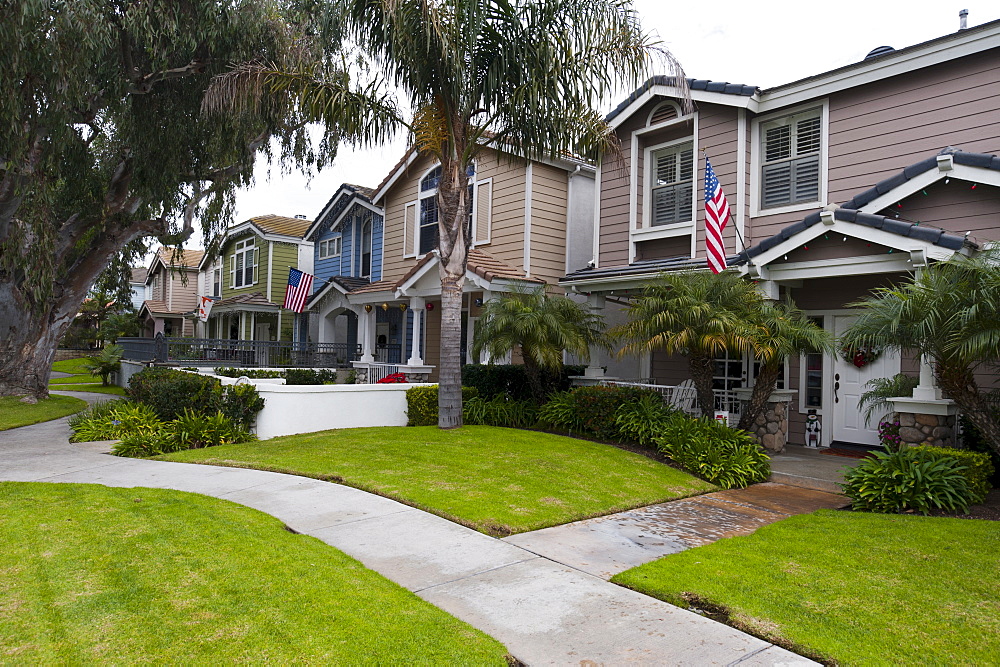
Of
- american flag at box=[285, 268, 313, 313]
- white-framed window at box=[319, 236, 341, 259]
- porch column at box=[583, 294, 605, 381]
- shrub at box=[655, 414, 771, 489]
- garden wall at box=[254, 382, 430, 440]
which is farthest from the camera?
white-framed window at box=[319, 236, 341, 259]

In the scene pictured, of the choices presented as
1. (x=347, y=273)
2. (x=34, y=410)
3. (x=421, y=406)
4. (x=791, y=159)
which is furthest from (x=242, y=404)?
(x=347, y=273)

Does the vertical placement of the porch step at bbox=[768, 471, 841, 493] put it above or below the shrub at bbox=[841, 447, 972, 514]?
below

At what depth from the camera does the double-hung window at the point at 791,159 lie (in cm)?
1170

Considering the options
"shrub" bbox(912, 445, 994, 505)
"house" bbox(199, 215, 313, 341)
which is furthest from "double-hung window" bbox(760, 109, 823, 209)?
"house" bbox(199, 215, 313, 341)

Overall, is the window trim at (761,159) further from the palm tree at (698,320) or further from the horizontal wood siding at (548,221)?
the horizontal wood siding at (548,221)

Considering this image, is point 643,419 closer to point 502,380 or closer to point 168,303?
point 502,380

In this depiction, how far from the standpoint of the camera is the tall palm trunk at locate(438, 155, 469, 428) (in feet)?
37.4

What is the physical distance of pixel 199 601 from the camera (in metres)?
4.11

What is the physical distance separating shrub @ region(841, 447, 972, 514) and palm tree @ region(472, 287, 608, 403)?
5.55 metres

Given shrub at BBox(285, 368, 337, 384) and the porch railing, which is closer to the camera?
shrub at BBox(285, 368, 337, 384)

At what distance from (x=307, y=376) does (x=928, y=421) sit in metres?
15.8

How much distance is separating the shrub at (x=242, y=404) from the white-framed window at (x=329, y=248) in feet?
43.4

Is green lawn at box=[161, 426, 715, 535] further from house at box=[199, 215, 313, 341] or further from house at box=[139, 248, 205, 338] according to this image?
house at box=[139, 248, 205, 338]

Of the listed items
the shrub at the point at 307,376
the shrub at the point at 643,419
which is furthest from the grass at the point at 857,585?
the shrub at the point at 307,376
